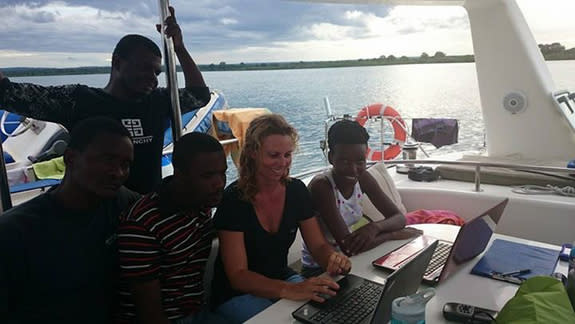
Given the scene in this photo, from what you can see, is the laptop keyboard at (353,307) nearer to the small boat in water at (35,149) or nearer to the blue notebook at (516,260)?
the blue notebook at (516,260)

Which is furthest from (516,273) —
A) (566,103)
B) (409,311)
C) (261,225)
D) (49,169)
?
(49,169)

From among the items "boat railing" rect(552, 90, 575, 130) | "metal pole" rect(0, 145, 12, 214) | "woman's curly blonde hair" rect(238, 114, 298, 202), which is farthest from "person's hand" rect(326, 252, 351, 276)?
"boat railing" rect(552, 90, 575, 130)

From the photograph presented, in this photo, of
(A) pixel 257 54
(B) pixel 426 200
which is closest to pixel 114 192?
(B) pixel 426 200

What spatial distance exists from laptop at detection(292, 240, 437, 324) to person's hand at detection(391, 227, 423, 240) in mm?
507

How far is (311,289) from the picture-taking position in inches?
48.4

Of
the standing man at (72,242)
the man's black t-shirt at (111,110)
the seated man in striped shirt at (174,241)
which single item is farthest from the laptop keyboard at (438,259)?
the man's black t-shirt at (111,110)

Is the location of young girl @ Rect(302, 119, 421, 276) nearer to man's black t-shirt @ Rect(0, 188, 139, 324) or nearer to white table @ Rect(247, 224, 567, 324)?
white table @ Rect(247, 224, 567, 324)

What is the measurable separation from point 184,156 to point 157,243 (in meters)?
0.29

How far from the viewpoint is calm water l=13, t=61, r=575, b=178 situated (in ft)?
26.9

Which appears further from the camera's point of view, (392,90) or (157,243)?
(392,90)

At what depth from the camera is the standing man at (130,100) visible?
1631 mm

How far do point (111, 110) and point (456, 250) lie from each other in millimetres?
1442

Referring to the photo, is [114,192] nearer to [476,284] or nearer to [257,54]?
[476,284]

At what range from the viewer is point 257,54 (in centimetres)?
873
